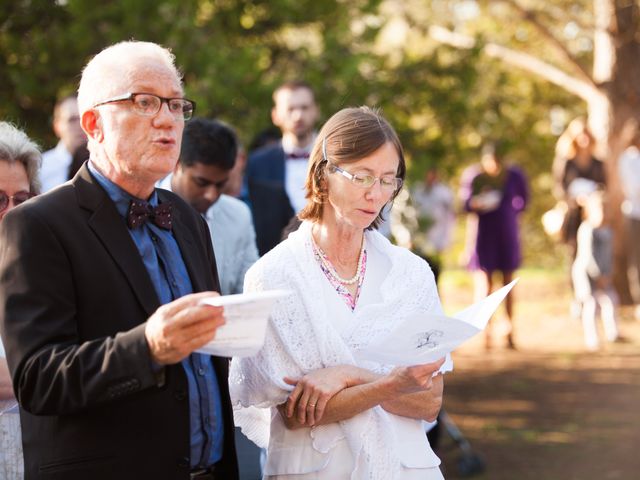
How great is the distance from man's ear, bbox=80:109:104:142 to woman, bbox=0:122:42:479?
0.63 metres

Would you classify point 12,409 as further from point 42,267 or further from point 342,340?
point 342,340

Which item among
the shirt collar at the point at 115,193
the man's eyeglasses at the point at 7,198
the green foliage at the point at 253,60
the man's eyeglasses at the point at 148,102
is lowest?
the shirt collar at the point at 115,193

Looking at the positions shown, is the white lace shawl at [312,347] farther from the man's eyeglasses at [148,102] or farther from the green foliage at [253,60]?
the green foliage at [253,60]

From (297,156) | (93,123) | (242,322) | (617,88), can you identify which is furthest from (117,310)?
(617,88)

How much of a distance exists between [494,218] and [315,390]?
940 centimetres

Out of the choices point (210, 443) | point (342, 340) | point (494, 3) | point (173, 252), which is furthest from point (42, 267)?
point (494, 3)

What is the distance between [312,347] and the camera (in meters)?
3.35

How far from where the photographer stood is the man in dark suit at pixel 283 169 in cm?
631

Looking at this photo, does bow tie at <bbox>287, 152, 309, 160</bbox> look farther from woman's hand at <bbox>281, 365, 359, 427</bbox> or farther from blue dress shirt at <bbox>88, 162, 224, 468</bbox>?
blue dress shirt at <bbox>88, 162, 224, 468</bbox>

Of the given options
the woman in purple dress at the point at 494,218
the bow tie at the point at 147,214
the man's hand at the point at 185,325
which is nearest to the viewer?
the man's hand at the point at 185,325

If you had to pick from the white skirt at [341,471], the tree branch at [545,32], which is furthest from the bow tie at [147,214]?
the tree branch at [545,32]

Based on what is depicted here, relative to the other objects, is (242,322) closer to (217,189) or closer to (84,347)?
(84,347)

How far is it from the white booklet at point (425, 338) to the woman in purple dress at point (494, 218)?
9.26 meters

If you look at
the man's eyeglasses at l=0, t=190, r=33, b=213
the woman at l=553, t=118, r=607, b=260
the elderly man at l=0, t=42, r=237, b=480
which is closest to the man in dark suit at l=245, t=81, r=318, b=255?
the man's eyeglasses at l=0, t=190, r=33, b=213
